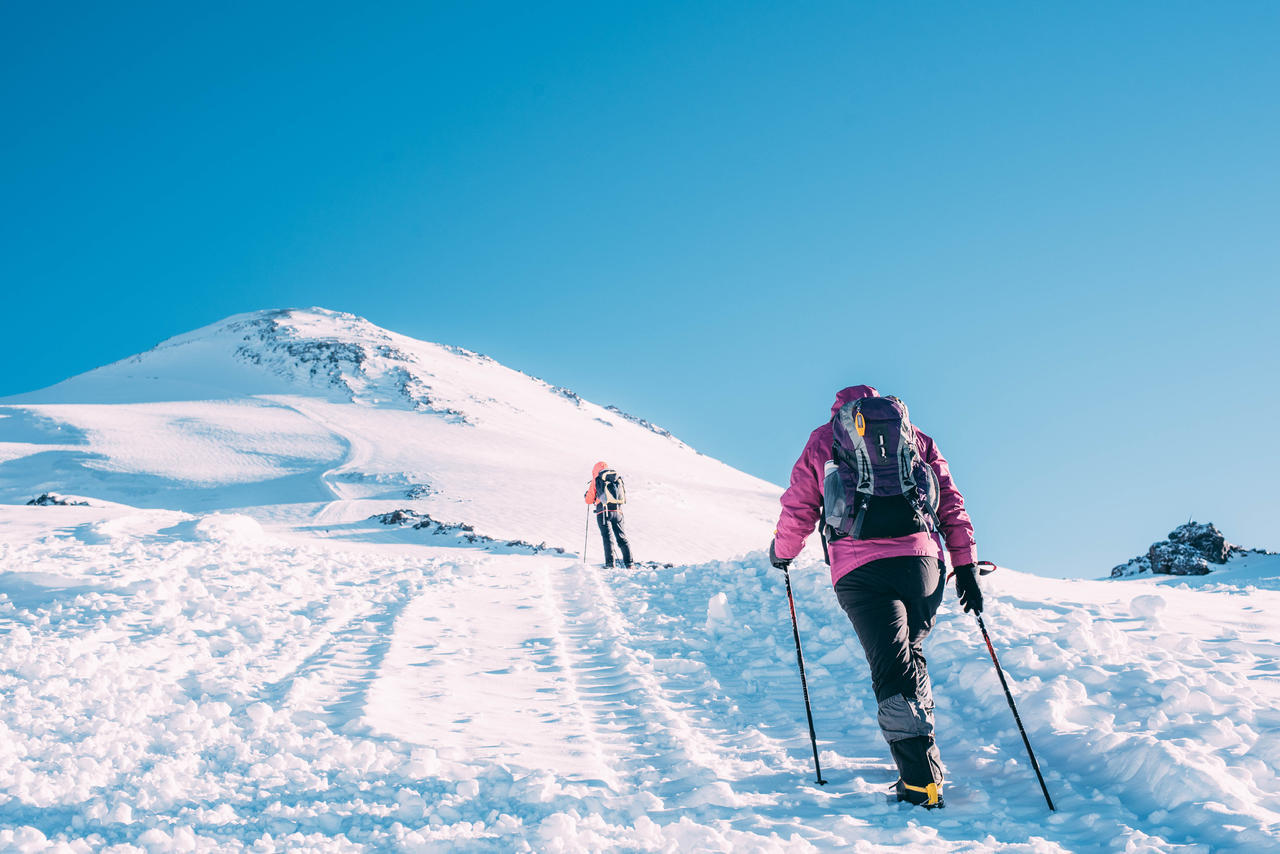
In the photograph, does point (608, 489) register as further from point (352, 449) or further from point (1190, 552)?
point (352, 449)

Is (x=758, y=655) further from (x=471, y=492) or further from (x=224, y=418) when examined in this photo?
(x=224, y=418)

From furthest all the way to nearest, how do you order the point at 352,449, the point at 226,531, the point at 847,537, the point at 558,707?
the point at 352,449 → the point at 226,531 → the point at 558,707 → the point at 847,537

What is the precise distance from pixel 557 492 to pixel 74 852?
80.2 feet

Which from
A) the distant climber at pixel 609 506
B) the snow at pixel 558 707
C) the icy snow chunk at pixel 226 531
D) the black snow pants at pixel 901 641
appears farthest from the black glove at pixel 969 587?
the icy snow chunk at pixel 226 531

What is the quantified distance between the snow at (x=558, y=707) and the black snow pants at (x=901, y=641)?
1.03ft

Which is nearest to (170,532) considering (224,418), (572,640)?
(572,640)

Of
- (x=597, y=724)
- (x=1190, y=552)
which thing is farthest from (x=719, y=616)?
(x=1190, y=552)

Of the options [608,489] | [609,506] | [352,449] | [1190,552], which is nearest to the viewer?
[608,489]

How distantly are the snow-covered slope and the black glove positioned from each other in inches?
652

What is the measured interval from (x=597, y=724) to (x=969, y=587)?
8.92ft

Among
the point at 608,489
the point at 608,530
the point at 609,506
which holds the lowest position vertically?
the point at 608,530

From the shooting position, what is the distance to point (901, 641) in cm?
397

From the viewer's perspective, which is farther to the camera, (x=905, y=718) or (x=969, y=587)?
(x=969, y=587)

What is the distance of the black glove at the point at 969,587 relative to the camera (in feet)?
14.0
